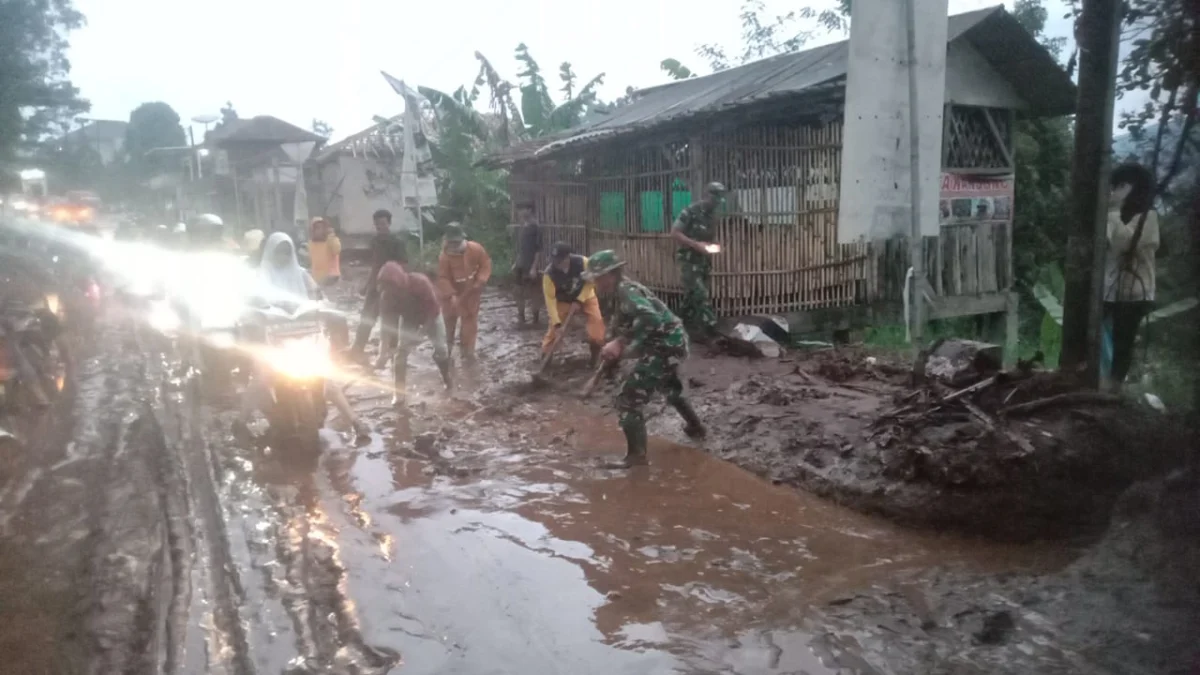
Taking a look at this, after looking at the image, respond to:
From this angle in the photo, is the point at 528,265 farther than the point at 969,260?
Yes

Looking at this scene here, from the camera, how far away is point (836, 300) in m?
11.3

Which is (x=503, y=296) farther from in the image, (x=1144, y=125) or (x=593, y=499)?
(x=1144, y=125)

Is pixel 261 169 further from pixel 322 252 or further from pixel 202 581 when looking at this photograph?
pixel 202 581

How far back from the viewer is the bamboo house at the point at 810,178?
35.2 ft

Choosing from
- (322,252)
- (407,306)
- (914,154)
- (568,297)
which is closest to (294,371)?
(407,306)

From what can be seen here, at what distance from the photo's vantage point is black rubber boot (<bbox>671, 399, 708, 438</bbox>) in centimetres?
688

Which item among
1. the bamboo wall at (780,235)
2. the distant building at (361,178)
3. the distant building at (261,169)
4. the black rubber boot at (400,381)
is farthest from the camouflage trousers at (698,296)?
the distant building at (261,169)

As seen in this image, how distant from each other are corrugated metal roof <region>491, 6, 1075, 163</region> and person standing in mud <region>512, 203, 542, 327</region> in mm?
1441

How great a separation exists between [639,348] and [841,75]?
17.1ft

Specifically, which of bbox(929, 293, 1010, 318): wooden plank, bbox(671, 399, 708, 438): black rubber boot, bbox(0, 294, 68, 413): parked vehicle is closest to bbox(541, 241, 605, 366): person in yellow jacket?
bbox(671, 399, 708, 438): black rubber boot

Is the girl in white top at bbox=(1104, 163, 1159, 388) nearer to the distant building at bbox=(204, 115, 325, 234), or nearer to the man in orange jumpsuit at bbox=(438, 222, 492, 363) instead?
the man in orange jumpsuit at bbox=(438, 222, 492, 363)

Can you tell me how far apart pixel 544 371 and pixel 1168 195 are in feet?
21.4

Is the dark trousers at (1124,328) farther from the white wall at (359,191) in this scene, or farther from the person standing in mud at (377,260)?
the white wall at (359,191)

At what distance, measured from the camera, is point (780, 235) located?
10.9 meters
